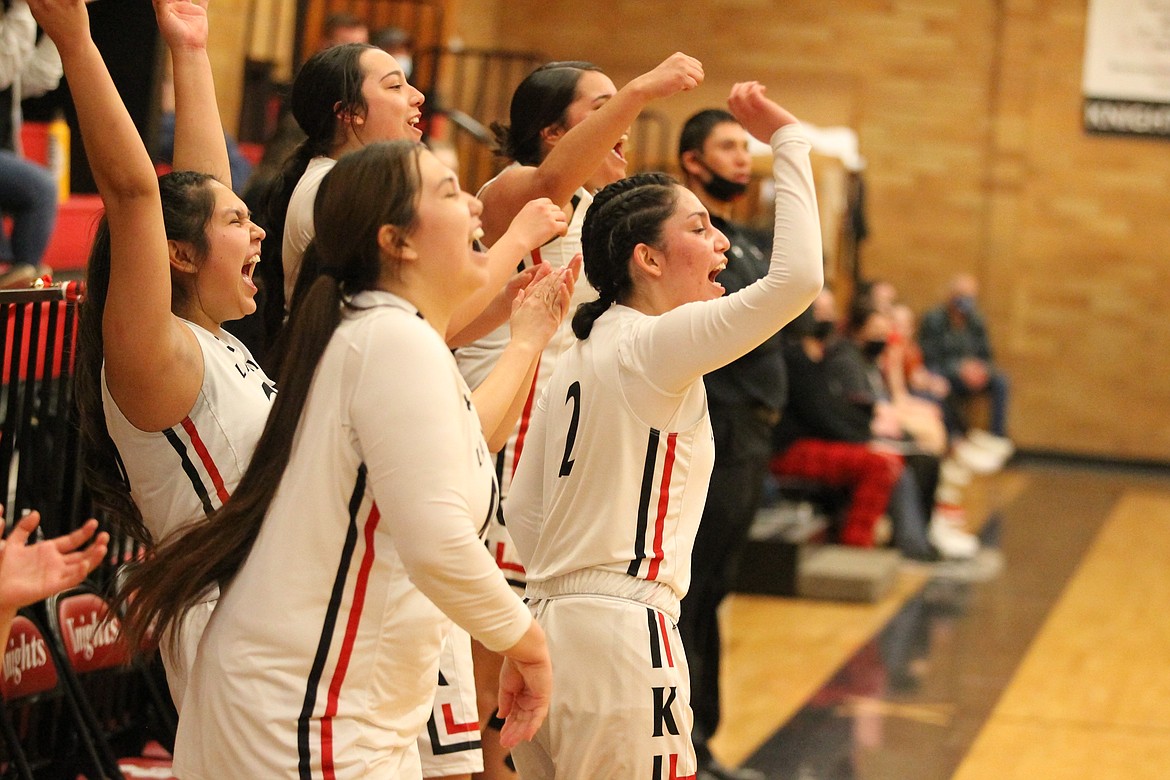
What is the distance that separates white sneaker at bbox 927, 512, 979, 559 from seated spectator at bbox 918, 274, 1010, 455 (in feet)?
13.9

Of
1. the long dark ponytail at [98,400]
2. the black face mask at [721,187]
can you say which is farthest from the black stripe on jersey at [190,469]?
the black face mask at [721,187]

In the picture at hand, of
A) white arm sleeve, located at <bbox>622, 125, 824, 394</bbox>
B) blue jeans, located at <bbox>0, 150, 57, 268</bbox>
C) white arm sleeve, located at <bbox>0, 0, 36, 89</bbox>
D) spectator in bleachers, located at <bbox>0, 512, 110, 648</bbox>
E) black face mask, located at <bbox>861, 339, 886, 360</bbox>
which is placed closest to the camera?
spectator in bleachers, located at <bbox>0, 512, 110, 648</bbox>

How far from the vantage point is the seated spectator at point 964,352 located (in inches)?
509

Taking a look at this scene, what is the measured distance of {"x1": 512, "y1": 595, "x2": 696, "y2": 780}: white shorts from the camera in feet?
7.30

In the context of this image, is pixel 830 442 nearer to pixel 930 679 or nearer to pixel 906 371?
pixel 930 679

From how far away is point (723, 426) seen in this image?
407 cm

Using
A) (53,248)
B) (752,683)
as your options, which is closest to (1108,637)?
(752,683)

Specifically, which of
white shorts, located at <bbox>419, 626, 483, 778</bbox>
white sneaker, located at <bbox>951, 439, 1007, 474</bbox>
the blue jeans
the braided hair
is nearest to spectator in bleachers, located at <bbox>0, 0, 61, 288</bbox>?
the blue jeans

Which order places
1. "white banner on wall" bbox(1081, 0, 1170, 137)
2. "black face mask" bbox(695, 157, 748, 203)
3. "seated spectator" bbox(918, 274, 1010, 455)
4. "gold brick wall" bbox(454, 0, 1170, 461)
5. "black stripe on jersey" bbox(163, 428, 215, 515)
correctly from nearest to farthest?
1. "black stripe on jersey" bbox(163, 428, 215, 515)
2. "black face mask" bbox(695, 157, 748, 203)
3. "seated spectator" bbox(918, 274, 1010, 455)
4. "white banner on wall" bbox(1081, 0, 1170, 137)
5. "gold brick wall" bbox(454, 0, 1170, 461)

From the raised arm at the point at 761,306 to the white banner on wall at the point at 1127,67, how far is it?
12551 mm

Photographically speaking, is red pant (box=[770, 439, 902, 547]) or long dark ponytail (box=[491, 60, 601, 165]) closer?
long dark ponytail (box=[491, 60, 601, 165])

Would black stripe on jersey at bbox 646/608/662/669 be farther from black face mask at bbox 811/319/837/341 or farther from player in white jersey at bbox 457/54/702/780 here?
black face mask at bbox 811/319/837/341

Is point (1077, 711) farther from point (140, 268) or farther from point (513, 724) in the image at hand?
point (140, 268)

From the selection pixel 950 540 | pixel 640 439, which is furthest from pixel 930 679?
pixel 640 439
